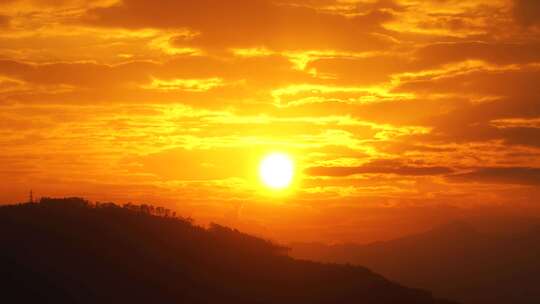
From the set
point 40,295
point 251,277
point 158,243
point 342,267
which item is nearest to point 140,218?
point 158,243

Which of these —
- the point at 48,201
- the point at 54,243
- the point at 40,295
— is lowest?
the point at 40,295

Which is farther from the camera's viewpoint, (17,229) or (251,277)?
(251,277)

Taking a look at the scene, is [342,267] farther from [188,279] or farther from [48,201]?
[48,201]

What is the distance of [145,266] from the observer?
530 feet

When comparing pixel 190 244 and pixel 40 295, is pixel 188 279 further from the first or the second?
pixel 40 295

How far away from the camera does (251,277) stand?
563ft

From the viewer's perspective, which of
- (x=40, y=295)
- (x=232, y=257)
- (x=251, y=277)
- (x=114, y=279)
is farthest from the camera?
(x=232, y=257)

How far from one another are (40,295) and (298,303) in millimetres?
50787

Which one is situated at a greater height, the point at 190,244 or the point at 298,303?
the point at 190,244

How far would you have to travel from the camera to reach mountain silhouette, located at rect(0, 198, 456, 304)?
457ft

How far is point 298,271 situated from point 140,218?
137 ft

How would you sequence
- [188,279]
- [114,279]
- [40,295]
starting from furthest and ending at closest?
[188,279], [114,279], [40,295]

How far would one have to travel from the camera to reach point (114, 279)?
150 m

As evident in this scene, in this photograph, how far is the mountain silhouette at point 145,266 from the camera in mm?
139250
